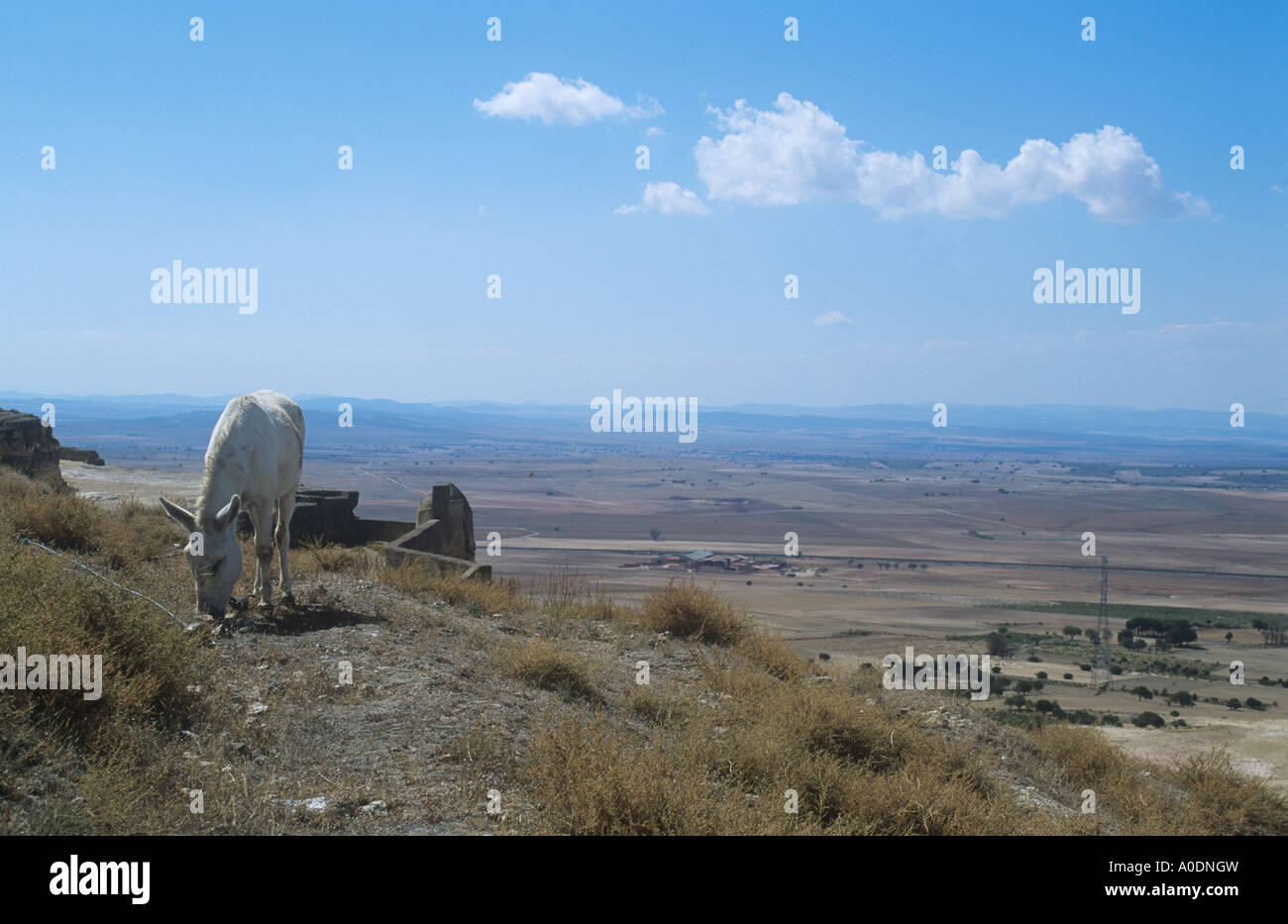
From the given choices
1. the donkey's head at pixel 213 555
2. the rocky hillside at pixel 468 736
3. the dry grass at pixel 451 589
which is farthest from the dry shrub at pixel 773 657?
the donkey's head at pixel 213 555

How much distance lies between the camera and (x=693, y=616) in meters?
10.7

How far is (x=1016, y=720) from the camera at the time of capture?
1104 cm

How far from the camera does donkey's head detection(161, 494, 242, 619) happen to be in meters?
7.42

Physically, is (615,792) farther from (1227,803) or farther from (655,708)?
(1227,803)

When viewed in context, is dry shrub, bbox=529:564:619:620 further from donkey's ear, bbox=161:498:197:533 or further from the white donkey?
donkey's ear, bbox=161:498:197:533

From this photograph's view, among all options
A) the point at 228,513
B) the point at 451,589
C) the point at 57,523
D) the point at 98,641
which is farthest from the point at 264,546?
the point at 98,641

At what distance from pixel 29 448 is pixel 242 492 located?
1003cm

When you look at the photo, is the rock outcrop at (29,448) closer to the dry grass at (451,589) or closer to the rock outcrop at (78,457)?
the dry grass at (451,589)

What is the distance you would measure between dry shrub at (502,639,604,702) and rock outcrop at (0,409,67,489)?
1066cm

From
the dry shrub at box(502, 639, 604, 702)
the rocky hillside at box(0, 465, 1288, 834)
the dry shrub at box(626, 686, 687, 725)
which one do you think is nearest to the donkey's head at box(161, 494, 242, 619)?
the rocky hillside at box(0, 465, 1288, 834)

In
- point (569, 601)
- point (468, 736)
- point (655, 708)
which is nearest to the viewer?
point (468, 736)

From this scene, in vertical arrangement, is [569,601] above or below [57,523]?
below

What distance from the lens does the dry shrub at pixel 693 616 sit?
1054 cm

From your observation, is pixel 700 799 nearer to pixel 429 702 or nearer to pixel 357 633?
pixel 429 702
